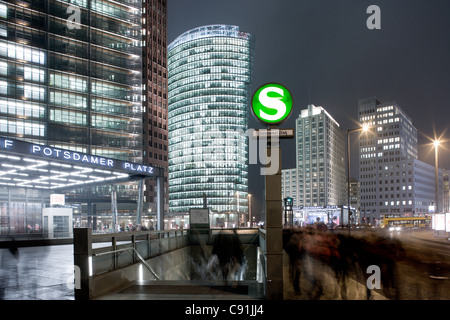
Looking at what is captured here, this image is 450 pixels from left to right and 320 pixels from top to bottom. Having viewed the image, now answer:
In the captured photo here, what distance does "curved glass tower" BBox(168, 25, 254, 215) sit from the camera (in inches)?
6176

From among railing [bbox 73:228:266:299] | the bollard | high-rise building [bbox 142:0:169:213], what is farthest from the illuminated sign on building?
high-rise building [bbox 142:0:169:213]

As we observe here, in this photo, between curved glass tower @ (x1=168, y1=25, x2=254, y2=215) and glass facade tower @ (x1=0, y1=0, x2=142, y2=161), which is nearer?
glass facade tower @ (x1=0, y1=0, x2=142, y2=161)

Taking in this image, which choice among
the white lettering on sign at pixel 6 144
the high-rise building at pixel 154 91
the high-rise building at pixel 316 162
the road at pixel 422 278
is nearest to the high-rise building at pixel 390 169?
the high-rise building at pixel 316 162

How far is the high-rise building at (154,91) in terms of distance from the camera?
111188mm

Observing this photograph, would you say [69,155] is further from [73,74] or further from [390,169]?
[390,169]

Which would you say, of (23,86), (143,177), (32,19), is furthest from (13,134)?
(143,177)

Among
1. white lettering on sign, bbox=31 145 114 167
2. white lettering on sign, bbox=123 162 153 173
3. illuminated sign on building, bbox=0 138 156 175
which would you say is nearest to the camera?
illuminated sign on building, bbox=0 138 156 175

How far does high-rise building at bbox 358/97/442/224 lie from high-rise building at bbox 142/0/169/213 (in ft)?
332

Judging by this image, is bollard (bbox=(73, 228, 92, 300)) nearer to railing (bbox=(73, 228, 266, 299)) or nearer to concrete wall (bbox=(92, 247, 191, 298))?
railing (bbox=(73, 228, 266, 299))

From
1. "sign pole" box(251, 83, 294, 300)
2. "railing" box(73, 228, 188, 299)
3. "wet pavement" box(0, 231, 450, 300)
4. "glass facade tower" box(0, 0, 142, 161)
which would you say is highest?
"glass facade tower" box(0, 0, 142, 161)

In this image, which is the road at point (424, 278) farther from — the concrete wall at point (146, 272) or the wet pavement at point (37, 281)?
the wet pavement at point (37, 281)

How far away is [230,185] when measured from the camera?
6201 inches

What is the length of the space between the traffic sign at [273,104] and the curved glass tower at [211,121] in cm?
14357

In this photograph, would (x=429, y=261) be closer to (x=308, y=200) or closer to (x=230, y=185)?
(x=230, y=185)
